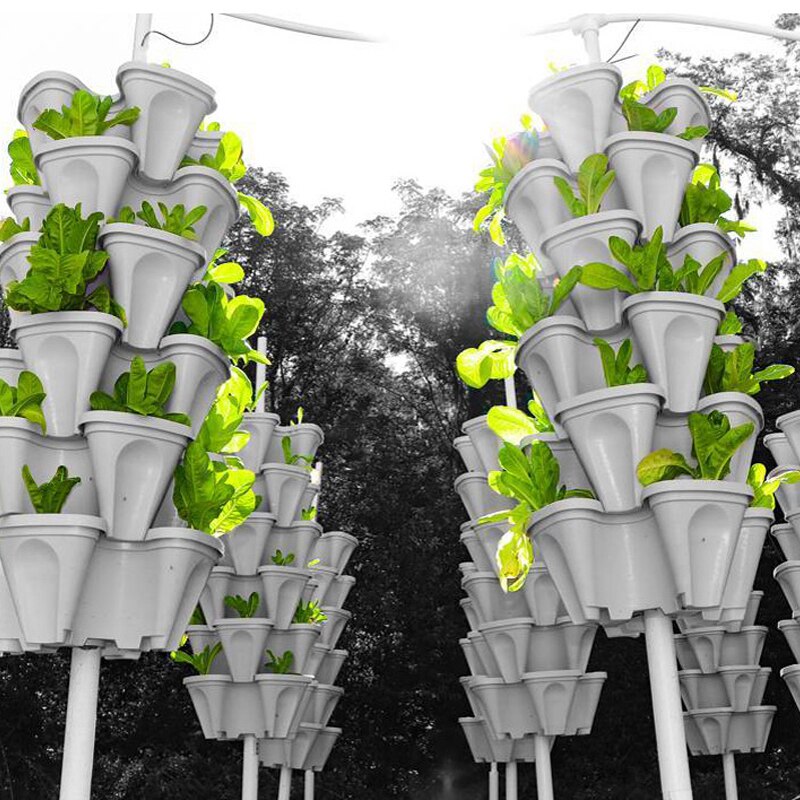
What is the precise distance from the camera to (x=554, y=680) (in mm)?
7000

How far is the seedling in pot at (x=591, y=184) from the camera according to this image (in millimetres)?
4242

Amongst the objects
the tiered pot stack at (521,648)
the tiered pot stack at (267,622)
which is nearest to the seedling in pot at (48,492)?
the tiered pot stack at (521,648)

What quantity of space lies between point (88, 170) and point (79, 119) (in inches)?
8.9

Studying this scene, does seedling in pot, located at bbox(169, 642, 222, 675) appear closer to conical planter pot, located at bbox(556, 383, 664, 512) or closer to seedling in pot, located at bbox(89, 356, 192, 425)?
seedling in pot, located at bbox(89, 356, 192, 425)

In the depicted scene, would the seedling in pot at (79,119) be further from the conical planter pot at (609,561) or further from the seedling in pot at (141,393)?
the conical planter pot at (609,561)

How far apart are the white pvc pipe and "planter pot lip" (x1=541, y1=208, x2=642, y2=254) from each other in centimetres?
158

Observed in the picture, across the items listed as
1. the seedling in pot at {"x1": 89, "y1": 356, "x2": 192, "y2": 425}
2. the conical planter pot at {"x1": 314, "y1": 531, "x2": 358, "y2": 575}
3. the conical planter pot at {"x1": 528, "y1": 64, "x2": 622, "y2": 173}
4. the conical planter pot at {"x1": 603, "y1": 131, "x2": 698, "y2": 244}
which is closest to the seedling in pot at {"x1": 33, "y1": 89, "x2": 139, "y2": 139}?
the seedling in pot at {"x1": 89, "y1": 356, "x2": 192, "y2": 425}

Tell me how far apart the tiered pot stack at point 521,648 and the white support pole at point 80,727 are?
3.42 metres

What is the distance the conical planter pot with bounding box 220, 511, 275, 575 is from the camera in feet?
25.9

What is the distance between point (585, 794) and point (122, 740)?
6964mm

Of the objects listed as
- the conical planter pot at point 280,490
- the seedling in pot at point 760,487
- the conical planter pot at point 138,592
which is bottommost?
the conical planter pot at point 138,592

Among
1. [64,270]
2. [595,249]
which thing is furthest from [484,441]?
[64,270]

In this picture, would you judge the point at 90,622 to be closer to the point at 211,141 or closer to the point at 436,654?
the point at 211,141

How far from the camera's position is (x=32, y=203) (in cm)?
434
